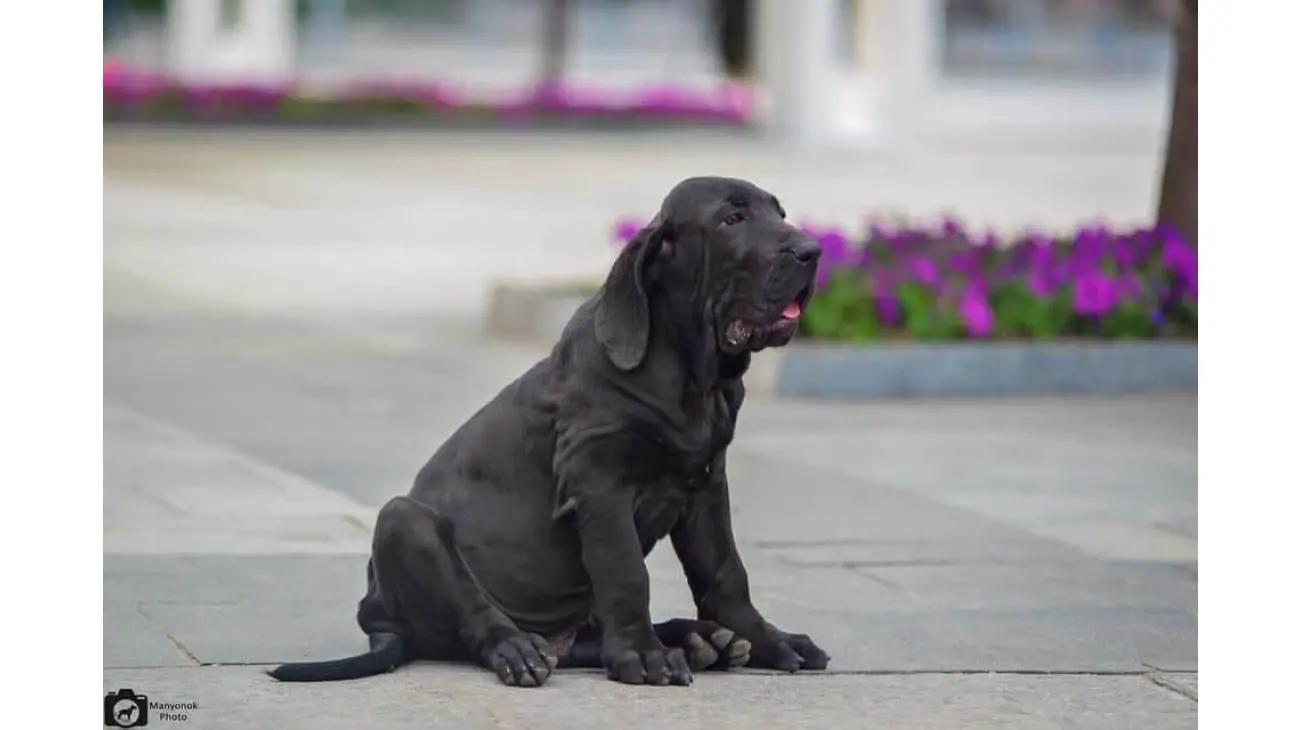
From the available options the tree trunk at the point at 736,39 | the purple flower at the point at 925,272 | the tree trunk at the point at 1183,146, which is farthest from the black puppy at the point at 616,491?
the tree trunk at the point at 736,39

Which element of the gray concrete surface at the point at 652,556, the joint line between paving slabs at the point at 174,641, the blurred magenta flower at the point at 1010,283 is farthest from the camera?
the blurred magenta flower at the point at 1010,283

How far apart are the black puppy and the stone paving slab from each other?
0.08m

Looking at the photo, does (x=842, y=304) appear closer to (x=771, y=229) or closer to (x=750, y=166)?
(x=771, y=229)

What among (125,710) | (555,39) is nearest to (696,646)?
(125,710)

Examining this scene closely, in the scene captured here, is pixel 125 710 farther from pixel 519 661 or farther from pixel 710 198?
pixel 710 198

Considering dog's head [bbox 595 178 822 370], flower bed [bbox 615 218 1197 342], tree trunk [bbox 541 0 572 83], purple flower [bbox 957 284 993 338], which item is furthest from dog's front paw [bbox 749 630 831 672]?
tree trunk [bbox 541 0 572 83]

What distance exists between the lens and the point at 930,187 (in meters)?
24.7

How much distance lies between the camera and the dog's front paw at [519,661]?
18.6 feet

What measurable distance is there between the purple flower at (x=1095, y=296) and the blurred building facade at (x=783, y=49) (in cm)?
1850

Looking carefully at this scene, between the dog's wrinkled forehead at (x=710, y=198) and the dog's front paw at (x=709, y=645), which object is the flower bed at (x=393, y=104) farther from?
the dog's wrinkled forehead at (x=710, y=198)

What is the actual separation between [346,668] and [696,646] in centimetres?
83

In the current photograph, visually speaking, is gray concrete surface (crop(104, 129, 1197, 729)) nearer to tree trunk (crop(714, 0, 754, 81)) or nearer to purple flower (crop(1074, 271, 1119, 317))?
purple flower (crop(1074, 271, 1119, 317))
